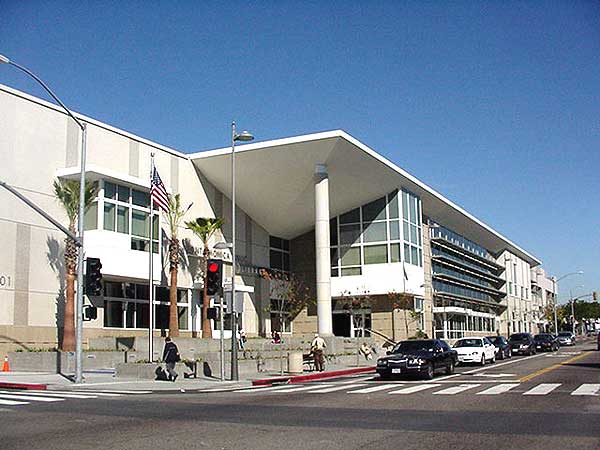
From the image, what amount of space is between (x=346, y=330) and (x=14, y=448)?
48594mm

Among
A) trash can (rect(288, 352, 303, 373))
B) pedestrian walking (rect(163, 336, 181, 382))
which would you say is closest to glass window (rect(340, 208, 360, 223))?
trash can (rect(288, 352, 303, 373))

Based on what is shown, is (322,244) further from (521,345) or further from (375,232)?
(521,345)

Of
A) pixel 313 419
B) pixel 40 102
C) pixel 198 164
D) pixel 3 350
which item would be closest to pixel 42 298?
pixel 3 350

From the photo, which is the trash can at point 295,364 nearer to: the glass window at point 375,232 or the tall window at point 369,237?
the tall window at point 369,237

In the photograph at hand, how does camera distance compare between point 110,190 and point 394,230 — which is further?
point 394,230

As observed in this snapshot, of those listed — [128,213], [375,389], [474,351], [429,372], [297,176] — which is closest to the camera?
[375,389]

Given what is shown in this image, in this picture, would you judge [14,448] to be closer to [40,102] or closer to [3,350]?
[3,350]

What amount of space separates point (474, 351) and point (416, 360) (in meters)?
12.0

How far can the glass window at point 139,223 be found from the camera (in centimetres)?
3984

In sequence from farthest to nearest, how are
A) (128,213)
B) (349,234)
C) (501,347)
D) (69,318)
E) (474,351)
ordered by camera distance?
(349,234), (501,347), (128,213), (474,351), (69,318)

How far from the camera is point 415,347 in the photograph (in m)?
26.8

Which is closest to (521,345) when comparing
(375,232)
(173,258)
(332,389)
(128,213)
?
(375,232)

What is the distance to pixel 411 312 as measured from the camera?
57.1 metres

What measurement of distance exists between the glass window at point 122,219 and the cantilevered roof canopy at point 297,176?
943 cm
